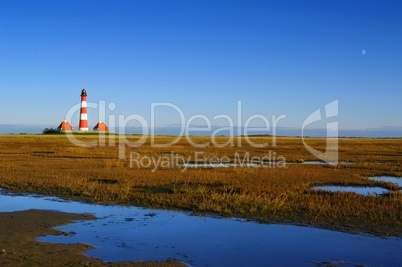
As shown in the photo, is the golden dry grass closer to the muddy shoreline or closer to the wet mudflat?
the wet mudflat

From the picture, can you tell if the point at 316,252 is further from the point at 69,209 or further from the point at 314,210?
the point at 69,209

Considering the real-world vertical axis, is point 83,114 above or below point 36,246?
above

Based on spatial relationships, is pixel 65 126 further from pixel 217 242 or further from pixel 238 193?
pixel 217 242

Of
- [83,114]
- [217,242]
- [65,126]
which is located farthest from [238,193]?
[65,126]

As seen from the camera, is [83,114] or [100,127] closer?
[83,114]

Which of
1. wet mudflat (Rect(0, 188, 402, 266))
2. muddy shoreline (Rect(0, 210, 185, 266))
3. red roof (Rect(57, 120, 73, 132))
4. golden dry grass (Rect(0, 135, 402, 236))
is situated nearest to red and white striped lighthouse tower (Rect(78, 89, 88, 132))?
red roof (Rect(57, 120, 73, 132))

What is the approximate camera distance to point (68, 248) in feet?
31.3

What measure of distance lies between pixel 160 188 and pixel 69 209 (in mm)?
5230

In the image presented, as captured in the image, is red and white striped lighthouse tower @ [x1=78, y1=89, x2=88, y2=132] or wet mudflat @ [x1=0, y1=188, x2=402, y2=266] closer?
wet mudflat @ [x1=0, y1=188, x2=402, y2=266]

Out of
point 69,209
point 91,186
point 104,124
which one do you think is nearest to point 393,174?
point 91,186

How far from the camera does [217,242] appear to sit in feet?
34.8

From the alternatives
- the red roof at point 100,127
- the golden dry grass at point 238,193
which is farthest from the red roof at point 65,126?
the golden dry grass at point 238,193

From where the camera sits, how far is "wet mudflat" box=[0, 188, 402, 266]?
9281 millimetres

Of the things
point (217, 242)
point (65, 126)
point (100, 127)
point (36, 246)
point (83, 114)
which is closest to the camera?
point (36, 246)
